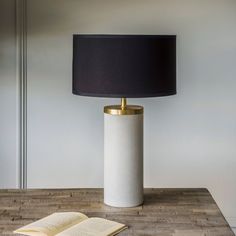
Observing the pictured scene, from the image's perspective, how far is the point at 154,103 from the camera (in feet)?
6.53

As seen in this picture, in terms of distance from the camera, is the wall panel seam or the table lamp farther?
the wall panel seam

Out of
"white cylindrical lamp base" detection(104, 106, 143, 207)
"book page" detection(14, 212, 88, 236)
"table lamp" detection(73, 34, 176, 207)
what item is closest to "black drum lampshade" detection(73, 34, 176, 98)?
"table lamp" detection(73, 34, 176, 207)

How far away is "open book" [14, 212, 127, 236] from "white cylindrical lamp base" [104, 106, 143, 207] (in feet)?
0.49

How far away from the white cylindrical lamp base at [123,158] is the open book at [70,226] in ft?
0.49

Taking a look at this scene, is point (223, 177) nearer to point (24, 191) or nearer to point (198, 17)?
point (198, 17)

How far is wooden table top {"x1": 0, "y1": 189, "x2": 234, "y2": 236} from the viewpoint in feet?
4.39

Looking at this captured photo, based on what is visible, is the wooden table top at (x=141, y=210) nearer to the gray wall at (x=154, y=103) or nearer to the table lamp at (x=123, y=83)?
the table lamp at (x=123, y=83)

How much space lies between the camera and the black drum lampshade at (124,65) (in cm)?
138

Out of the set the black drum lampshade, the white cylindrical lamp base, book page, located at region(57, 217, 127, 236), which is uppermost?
the black drum lampshade

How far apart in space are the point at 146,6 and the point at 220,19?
291mm

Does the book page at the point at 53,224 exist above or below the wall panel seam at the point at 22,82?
below

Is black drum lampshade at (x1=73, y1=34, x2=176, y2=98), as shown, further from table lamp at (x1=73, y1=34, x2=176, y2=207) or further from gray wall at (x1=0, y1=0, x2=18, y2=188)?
gray wall at (x1=0, y1=0, x2=18, y2=188)

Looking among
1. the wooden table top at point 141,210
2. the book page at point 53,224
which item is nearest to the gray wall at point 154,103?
the wooden table top at point 141,210

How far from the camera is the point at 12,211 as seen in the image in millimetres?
1466
